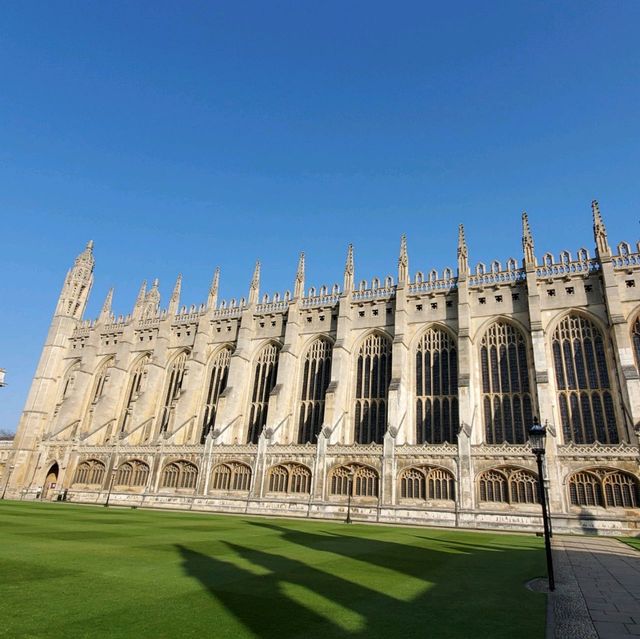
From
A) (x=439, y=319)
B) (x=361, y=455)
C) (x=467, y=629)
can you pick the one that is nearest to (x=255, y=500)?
(x=361, y=455)

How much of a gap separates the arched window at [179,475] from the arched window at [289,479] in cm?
721

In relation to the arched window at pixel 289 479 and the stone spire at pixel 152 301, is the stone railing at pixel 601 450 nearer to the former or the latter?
the arched window at pixel 289 479

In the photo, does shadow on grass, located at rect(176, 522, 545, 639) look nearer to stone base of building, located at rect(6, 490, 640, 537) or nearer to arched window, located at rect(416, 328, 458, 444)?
stone base of building, located at rect(6, 490, 640, 537)

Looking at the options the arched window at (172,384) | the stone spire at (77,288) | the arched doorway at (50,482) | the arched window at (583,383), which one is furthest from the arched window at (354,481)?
the stone spire at (77,288)

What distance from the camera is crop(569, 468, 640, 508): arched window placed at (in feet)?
82.5

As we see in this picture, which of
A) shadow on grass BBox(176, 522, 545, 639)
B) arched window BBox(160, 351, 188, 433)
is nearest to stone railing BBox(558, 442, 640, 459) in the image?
shadow on grass BBox(176, 522, 545, 639)

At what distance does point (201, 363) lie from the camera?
45094mm

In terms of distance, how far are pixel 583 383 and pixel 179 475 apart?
32109 millimetres

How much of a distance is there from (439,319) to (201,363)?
23723mm

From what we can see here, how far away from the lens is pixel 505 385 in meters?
33.5

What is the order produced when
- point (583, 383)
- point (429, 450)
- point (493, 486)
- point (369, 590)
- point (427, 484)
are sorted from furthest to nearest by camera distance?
point (583, 383), point (429, 450), point (427, 484), point (493, 486), point (369, 590)

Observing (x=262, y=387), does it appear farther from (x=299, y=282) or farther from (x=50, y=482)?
(x=50, y=482)

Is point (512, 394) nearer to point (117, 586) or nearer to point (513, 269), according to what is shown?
point (513, 269)

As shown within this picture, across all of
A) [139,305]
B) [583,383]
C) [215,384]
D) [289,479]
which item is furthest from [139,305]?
[583,383]
